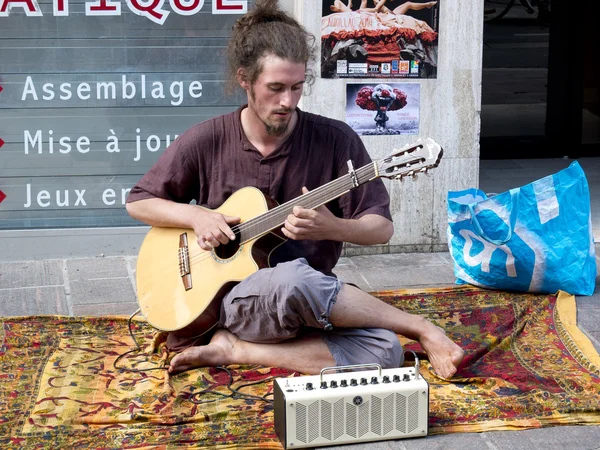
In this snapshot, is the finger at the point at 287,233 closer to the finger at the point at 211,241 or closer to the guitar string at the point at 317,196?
the guitar string at the point at 317,196

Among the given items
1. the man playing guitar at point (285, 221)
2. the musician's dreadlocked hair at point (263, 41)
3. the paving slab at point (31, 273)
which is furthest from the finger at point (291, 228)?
the paving slab at point (31, 273)

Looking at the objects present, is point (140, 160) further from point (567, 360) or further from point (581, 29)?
point (581, 29)

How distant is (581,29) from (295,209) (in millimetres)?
4876

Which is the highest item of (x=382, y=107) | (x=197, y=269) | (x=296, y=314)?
(x=382, y=107)

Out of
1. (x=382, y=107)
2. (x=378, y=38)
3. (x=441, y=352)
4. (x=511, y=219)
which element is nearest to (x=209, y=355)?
(x=441, y=352)

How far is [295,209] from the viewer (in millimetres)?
3646

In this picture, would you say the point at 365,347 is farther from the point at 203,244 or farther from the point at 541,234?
the point at 541,234

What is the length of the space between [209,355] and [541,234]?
168cm

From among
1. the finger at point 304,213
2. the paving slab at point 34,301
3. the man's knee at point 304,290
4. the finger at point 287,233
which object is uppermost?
the finger at point 304,213

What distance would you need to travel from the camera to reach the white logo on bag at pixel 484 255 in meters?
4.75

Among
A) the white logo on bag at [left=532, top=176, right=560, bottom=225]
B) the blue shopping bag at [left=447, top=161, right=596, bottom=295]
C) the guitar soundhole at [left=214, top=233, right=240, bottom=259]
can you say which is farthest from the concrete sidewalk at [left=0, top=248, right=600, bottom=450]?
the guitar soundhole at [left=214, top=233, right=240, bottom=259]

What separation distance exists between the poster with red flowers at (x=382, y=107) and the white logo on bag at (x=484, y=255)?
845 millimetres

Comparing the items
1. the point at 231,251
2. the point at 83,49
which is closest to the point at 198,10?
the point at 83,49

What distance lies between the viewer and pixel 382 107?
546cm
